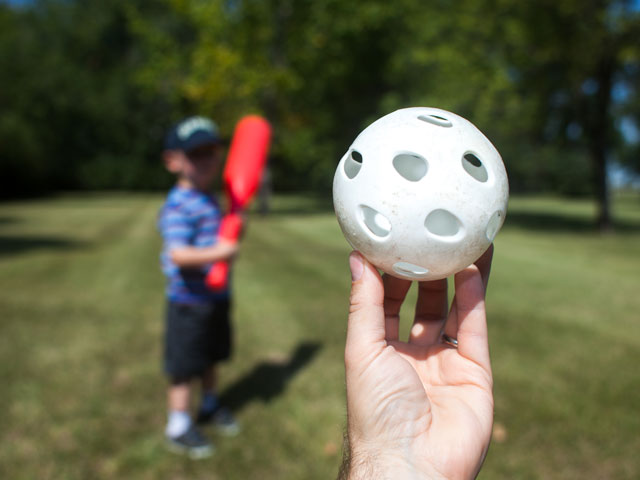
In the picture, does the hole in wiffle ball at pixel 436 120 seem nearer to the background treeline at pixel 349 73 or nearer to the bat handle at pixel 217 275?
the bat handle at pixel 217 275

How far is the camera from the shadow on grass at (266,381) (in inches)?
178

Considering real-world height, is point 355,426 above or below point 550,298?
above

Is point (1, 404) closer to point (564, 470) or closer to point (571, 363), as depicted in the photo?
point (564, 470)

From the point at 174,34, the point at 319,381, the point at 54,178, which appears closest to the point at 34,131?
the point at 54,178

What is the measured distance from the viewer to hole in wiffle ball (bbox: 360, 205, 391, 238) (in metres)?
1.69

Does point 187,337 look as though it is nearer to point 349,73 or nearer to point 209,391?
point 209,391

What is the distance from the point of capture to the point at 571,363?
17.1ft

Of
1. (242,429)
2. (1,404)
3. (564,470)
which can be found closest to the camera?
(564,470)

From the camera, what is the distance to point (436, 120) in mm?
1676

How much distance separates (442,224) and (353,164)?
13.9 inches

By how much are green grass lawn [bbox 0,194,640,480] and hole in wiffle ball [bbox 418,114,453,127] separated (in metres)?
2.61

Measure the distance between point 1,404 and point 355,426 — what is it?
3.84 metres

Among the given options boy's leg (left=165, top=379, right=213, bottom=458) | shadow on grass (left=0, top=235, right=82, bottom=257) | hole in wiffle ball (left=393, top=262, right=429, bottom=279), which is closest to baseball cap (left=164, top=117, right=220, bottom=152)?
boy's leg (left=165, top=379, right=213, bottom=458)

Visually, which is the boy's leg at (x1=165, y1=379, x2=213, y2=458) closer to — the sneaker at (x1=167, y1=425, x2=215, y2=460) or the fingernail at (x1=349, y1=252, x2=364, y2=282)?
the sneaker at (x1=167, y1=425, x2=215, y2=460)
